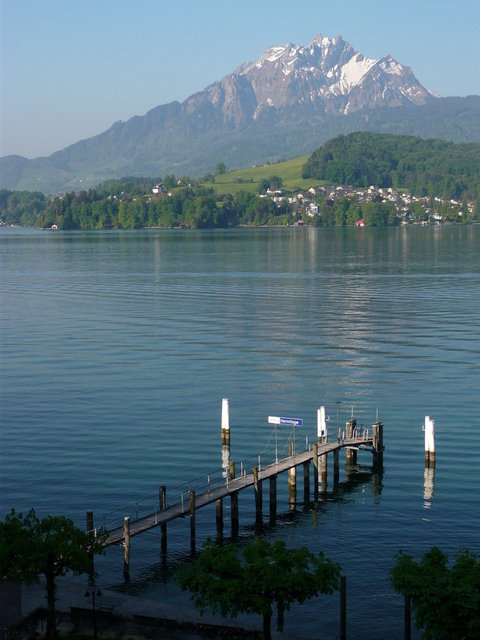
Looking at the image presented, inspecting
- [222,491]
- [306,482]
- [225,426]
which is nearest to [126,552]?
[222,491]

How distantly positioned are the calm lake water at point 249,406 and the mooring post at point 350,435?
0.62m

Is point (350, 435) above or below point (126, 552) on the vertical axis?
above

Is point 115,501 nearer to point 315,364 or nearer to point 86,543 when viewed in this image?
point 86,543

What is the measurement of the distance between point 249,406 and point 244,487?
1881 cm

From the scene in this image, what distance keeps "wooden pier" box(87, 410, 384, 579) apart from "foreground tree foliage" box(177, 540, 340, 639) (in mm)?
5463

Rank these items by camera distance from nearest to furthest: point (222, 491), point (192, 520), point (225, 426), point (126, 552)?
point (126, 552) < point (192, 520) < point (222, 491) < point (225, 426)

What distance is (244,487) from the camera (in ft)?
136

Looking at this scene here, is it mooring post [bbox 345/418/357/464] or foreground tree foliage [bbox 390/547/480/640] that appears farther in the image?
mooring post [bbox 345/418/357/464]

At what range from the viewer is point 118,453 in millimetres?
50719

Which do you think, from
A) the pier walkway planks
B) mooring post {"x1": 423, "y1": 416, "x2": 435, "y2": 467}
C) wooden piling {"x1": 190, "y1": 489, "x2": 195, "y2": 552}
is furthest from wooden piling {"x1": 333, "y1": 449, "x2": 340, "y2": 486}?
wooden piling {"x1": 190, "y1": 489, "x2": 195, "y2": 552}

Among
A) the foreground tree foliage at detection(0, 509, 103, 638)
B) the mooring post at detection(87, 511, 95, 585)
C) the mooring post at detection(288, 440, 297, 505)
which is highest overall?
the foreground tree foliage at detection(0, 509, 103, 638)

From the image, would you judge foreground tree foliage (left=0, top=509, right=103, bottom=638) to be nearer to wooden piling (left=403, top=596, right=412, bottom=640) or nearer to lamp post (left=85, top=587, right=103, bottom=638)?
lamp post (left=85, top=587, right=103, bottom=638)

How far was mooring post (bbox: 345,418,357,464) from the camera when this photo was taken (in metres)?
50.1

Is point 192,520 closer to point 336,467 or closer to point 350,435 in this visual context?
point 336,467
